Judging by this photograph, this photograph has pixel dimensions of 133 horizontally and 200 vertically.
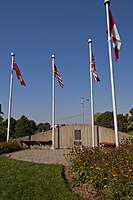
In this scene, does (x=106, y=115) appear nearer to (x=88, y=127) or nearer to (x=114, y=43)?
(x=88, y=127)

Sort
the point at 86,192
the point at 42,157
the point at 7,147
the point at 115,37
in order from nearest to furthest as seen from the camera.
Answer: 1. the point at 86,192
2. the point at 115,37
3. the point at 42,157
4. the point at 7,147

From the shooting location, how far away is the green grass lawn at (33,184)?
4.51 metres

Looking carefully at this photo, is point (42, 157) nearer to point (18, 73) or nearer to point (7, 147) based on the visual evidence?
point (7, 147)

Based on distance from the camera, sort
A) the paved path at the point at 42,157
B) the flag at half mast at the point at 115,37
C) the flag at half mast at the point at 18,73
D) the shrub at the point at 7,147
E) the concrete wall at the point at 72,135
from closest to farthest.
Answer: the flag at half mast at the point at 115,37 → the paved path at the point at 42,157 → the shrub at the point at 7,147 → the flag at half mast at the point at 18,73 → the concrete wall at the point at 72,135

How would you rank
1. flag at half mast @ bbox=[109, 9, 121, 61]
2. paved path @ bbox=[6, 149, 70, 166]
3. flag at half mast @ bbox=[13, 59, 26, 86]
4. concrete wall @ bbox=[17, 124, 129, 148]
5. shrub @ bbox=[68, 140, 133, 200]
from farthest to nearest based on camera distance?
concrete wall @ bbox=[17, 124, 129, 148]
flag at half mast @ bbox=[13, 59, 26, 86]
paved path @ bbox=[6, 149, 70, 166]
flag at half mast @ bbox=[109, 9, 121, 61]
shrub @ bbox=[68, 140, 133, 200]

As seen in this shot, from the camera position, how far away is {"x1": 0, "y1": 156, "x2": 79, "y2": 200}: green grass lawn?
4.51 m

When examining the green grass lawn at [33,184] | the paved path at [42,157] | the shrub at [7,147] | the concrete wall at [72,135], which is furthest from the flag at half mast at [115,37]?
the concrete wall at [72,135]

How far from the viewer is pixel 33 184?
17.2ft

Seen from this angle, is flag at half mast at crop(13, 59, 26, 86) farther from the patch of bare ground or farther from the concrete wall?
the patch of bare ground

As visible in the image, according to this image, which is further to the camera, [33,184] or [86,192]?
[33,184]

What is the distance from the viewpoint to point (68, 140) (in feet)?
55.4

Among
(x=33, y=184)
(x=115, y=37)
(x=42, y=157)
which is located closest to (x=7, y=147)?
(x=42, y=157)

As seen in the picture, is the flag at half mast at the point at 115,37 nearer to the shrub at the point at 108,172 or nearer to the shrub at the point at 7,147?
the shrub at the point at 108,172

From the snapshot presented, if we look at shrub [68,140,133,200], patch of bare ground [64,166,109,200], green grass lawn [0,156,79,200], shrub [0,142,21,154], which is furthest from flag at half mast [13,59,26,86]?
patch of bare ground [64,166,109,200]
